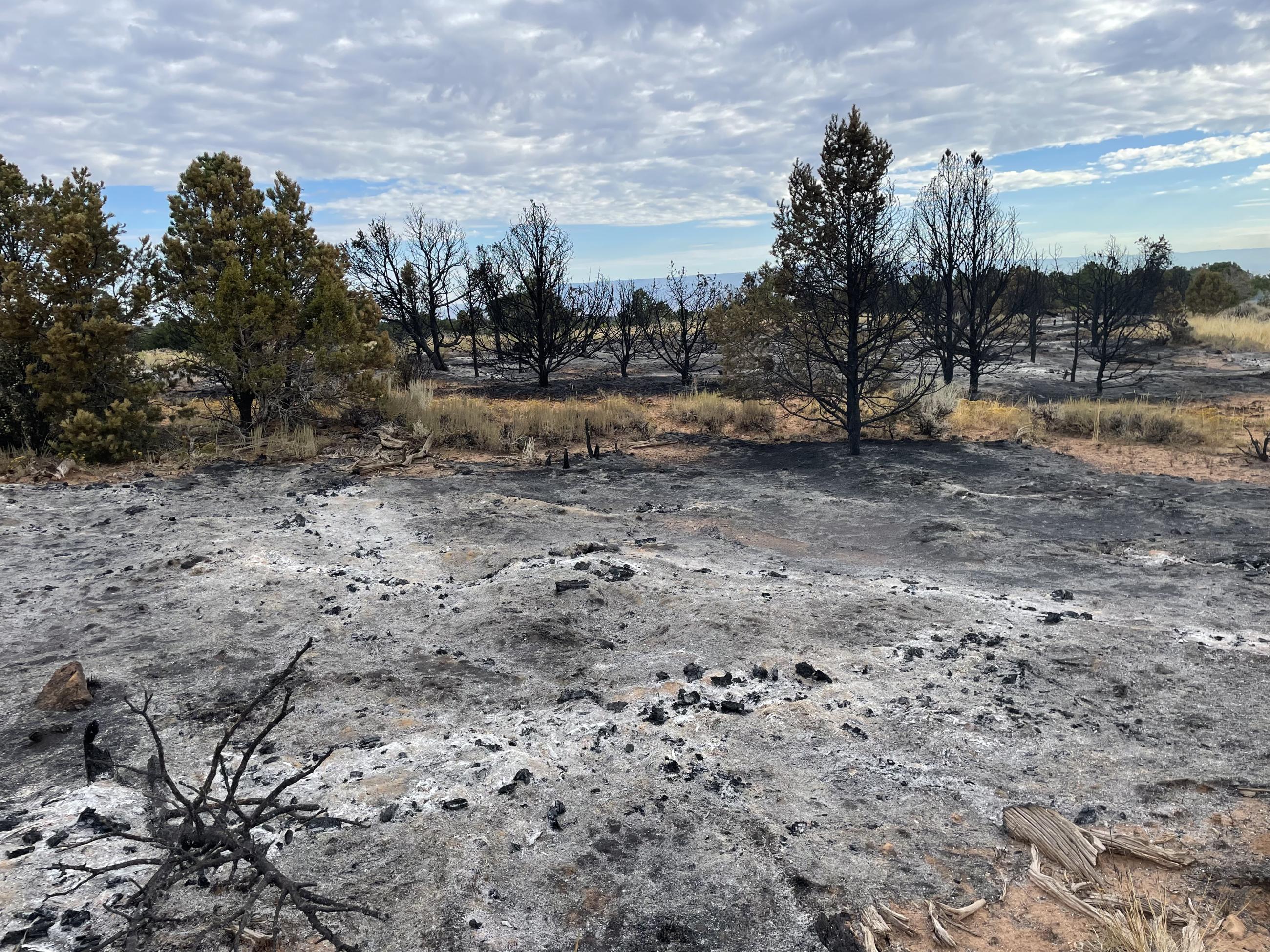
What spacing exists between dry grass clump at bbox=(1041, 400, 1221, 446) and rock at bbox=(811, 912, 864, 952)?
1321 centimetres

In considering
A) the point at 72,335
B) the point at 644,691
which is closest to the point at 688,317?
the point at 72,335

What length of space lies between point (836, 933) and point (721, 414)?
1279cm

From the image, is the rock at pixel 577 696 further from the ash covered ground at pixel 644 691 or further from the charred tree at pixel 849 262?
the charred tree at pixel 849 262

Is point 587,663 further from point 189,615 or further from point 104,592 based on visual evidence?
point 104,592

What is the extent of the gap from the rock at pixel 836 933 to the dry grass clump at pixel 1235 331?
31.3m

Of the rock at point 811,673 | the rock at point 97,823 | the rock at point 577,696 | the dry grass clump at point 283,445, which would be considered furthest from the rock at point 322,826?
the dry grass clump at point 283,445

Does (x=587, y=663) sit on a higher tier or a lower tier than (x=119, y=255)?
lower

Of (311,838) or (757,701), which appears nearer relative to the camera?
(311,838)

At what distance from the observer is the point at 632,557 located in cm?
635

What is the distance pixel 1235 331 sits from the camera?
92.2 feet

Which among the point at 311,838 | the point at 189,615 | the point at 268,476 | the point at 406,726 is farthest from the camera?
the point at 268,476

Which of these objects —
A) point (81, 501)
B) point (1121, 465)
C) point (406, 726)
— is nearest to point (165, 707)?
point (406, 726)

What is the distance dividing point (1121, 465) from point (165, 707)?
40.1 feet

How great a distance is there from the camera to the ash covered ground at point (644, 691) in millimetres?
2562
